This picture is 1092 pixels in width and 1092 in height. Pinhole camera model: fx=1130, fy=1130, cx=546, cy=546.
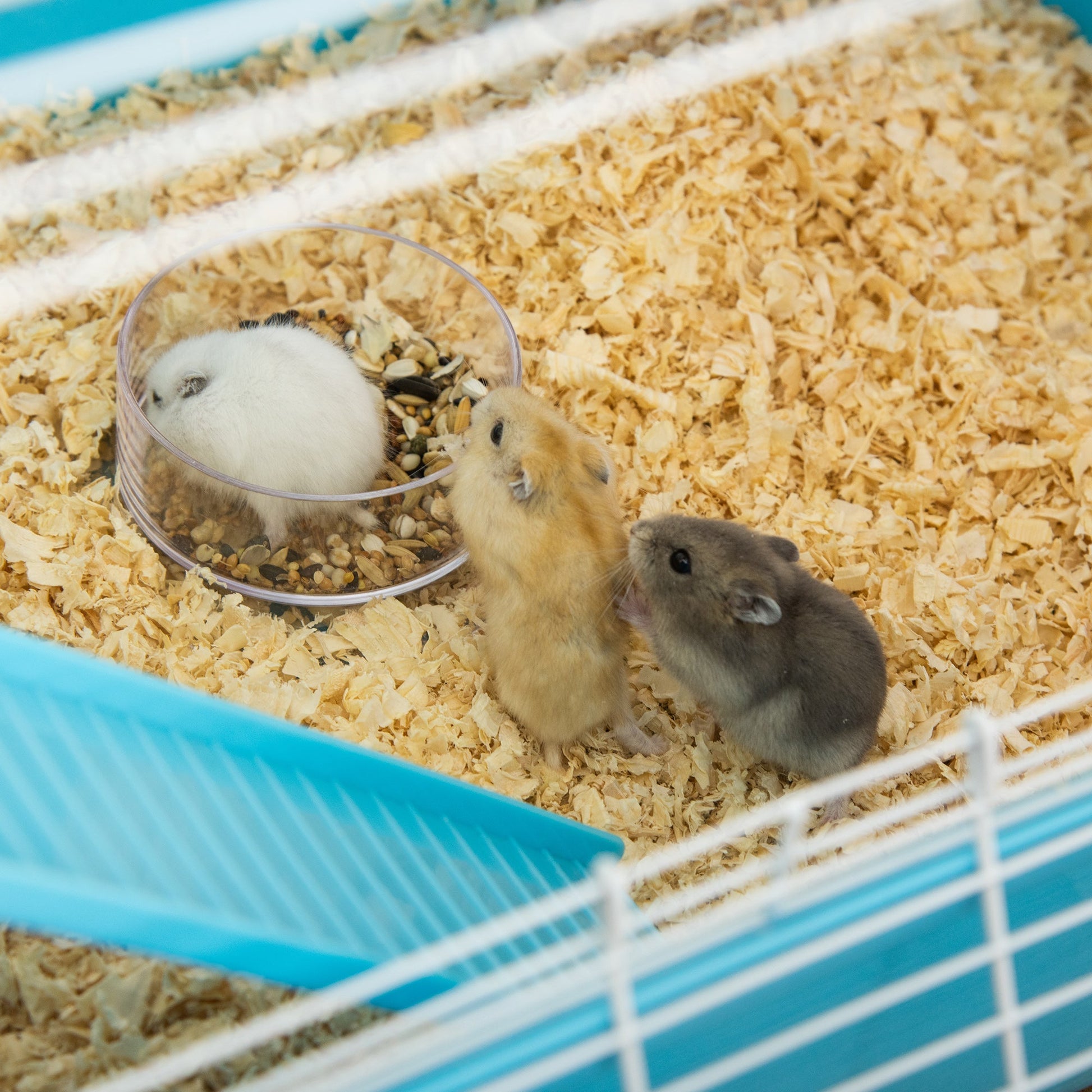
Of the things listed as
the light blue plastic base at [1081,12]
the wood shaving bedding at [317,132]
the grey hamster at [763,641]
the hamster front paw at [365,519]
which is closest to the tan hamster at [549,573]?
the grey hamster at [763,641]

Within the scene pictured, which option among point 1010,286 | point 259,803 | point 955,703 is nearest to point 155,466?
point 259,803

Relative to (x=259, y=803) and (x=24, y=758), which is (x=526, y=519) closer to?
(x=259, y=803)

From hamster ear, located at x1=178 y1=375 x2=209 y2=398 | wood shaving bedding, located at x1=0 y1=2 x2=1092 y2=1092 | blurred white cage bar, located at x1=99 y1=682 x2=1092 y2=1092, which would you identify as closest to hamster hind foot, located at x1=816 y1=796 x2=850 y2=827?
wood shaving bedding, located at x1=0 y1=2 x2=1092 y2=1092

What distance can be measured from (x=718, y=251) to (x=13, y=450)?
74.8 inches

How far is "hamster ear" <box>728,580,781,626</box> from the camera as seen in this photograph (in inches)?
87.4

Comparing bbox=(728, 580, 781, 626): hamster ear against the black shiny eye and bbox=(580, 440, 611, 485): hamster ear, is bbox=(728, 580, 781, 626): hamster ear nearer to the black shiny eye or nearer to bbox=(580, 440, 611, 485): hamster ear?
the black shiny eye

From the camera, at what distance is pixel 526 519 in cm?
238

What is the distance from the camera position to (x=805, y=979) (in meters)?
1.40

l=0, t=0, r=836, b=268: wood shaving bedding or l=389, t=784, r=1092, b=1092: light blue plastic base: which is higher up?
l=0, t=0, r=836, b=268: wood shaving bedding

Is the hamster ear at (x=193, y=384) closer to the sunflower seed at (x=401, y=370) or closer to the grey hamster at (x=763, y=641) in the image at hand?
the sunflower seed at (x=401, y=370)

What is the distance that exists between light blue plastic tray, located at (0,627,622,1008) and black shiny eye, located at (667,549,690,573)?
589 mm

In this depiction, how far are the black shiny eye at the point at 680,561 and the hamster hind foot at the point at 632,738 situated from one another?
0.34m

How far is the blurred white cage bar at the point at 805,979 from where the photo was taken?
46.9 inches

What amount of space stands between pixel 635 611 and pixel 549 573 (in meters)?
0.24
